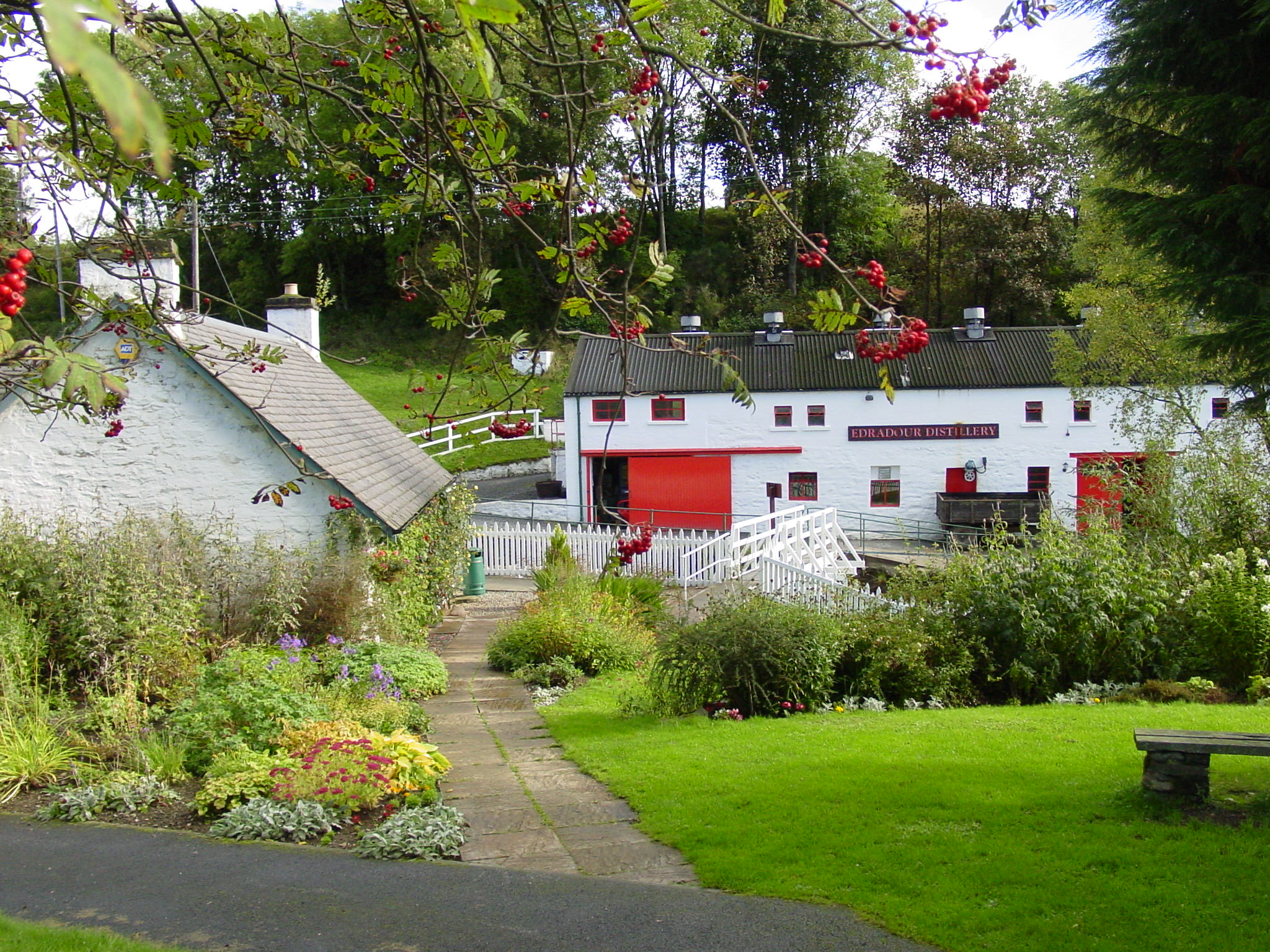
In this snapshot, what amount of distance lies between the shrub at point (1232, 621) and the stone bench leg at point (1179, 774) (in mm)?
4959

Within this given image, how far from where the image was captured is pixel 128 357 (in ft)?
15.1

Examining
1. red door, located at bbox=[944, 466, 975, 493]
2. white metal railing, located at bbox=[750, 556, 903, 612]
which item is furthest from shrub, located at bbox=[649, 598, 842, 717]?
red door, located at bbox=[944, 466, 975, 493]

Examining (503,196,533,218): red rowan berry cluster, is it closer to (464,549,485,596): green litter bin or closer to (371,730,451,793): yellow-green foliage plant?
(371,730,451,793): yellow-green foliage plant

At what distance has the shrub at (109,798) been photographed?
7.26 m

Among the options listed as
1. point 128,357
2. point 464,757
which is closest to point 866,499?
point 464,757

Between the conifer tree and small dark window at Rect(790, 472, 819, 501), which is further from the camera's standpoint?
small dark window at Rect(790, 472, 819, 501)

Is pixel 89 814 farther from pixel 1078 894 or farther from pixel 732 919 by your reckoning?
pixel 1078 894

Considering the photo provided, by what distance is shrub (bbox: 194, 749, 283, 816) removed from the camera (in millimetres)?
7266

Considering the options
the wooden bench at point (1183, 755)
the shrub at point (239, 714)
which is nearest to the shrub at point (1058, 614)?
the wooden bench at point (1183, 755)

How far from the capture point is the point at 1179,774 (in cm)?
664

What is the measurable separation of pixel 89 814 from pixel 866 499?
26.9 metres

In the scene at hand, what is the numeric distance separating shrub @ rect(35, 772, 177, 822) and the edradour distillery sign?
87.2 feet

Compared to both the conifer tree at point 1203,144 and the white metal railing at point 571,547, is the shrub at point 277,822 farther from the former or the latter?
the white metal railing at point 571,547

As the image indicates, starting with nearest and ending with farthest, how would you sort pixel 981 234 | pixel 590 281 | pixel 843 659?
pixel 590 281, pixel 843 659, pixel 981 234
